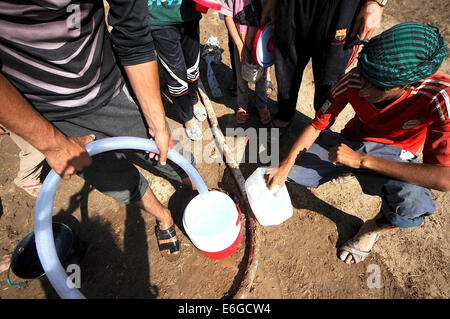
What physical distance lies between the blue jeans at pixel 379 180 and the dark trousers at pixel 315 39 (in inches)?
25.0

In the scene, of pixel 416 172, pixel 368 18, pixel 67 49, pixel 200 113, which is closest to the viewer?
pixel 67 49

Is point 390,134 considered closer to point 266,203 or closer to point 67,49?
point 266,203

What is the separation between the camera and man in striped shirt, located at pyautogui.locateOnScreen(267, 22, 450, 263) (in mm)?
1406

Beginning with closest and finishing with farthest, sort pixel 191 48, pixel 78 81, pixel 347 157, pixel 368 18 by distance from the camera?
pixel 78 81
pixel 347 157
pixel 368 18
pixel 191 48

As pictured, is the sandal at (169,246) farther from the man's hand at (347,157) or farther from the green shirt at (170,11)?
the green shirt at (170,11)

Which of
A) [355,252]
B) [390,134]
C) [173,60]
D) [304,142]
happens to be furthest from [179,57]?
[355,252]

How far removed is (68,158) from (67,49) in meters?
0.61

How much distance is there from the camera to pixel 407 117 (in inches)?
68.0

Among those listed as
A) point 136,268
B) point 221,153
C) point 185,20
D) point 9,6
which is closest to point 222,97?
point 221,153

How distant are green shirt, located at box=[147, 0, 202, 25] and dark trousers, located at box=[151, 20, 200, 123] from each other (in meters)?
0.06

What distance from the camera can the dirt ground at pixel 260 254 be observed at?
2309mm

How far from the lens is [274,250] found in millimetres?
2484

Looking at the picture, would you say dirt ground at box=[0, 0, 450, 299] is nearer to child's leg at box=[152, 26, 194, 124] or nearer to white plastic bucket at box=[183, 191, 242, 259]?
white plastic bucket at box=[183, 191, 242, 259]

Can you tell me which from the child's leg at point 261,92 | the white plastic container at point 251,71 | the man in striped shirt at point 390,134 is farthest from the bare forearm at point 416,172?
the child's leg at point 261,92
